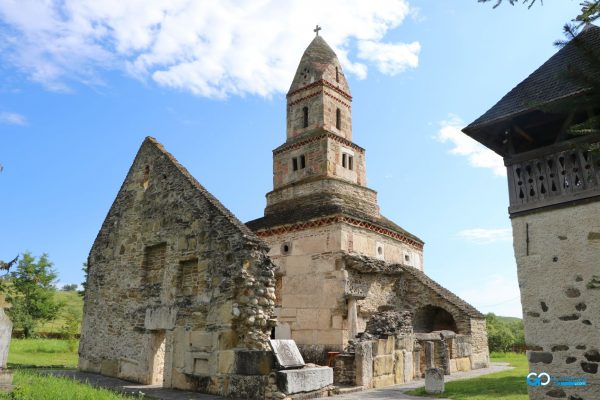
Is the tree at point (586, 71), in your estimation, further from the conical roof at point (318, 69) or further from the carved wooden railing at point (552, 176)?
the conical roof at point (318, 69)

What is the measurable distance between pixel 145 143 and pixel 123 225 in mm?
2636

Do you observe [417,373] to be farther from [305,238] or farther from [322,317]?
[305,238]

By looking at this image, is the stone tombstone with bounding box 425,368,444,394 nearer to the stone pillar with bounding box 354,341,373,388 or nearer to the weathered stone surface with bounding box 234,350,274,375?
the stone pillar with bounding box 354,341,373,388

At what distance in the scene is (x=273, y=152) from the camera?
74.6ft

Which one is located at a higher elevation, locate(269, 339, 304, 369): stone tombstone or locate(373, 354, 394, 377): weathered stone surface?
locate(269, 339, 304, 369): stone tombstone

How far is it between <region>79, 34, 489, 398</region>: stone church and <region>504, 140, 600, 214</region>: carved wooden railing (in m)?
5.44

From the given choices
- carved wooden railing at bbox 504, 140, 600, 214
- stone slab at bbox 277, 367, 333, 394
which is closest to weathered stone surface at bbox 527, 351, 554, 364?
carved wooden railing at bbox 504, 140, 600, 214

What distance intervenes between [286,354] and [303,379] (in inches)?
24.6

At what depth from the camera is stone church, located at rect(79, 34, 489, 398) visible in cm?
982

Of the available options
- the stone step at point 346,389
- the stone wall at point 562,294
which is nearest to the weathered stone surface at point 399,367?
Answer: the stone step at point 346,389

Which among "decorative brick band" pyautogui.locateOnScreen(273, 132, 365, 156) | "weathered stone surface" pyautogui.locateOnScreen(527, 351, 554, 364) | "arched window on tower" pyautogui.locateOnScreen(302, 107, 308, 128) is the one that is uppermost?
"arched window on tower" pyautogui.locateOnScreen(302, 107, 308, 128)

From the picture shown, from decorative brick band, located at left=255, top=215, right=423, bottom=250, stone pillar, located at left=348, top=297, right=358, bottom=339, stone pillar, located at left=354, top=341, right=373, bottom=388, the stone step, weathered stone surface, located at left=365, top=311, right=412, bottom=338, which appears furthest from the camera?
decorative brick band, located at left=255, top=215, right=423, bottom=250

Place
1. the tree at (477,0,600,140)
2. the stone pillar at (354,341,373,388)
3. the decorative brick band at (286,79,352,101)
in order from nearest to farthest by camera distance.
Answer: the tree at (477,0,600,140) < the stone pillar at (354,341,373,388) < the decorative brick band at (286,79,352,101)

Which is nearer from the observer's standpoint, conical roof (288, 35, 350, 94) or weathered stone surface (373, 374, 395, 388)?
weathered stone surface (373, 374, 395, 388)
